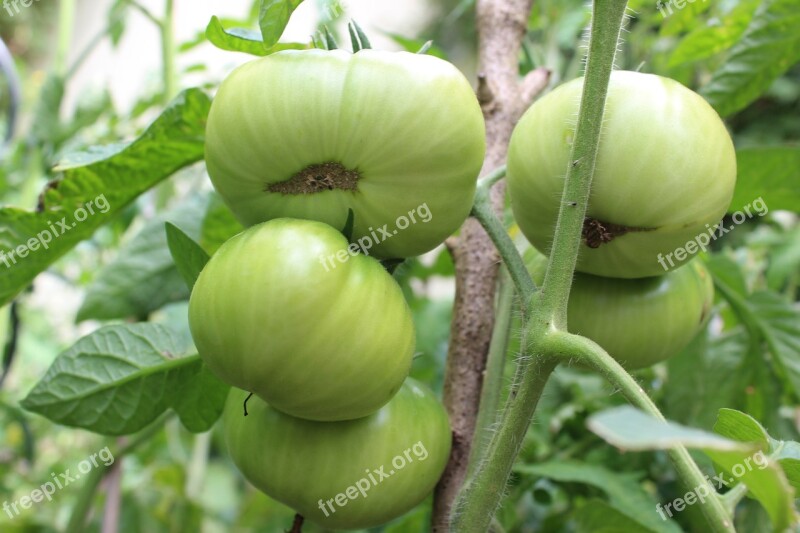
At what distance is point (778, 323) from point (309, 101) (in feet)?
1.98

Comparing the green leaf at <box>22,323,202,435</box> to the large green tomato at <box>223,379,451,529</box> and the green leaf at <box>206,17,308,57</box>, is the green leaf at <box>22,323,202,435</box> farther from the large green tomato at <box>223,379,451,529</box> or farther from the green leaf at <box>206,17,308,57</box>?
the green leaf at <box>206,17,308,57</box>

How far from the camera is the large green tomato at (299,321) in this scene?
398 millimetres

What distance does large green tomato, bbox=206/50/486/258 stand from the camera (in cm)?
42

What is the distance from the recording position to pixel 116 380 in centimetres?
57

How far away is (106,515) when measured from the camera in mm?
887

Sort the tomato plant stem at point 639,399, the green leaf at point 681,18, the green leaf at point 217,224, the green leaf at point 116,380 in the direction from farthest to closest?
the green leaf at point 681,18
the green leaf at point 217,224
the green leaf at point 116,380
the tomato plant stem at point 639,399

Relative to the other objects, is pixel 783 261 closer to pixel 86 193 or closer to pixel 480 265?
pixel 480 265

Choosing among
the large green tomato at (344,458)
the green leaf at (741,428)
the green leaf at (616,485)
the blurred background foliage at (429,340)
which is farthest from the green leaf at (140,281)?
the green leaf at (741,428)

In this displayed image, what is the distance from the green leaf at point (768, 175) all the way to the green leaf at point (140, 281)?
536 millimetres

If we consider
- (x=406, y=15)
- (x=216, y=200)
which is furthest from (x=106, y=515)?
(x=406, y=15)

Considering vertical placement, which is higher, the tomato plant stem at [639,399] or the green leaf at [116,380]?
the tomato plant stem at [639,399]

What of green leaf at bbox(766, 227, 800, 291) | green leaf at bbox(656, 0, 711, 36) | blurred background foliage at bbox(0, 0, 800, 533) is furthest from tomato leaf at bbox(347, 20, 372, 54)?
green leaf at bbox(766, 227, 800, 291)
